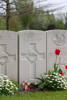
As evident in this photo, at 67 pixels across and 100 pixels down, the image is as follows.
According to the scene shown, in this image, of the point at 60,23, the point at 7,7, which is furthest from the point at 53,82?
the point at 60,23

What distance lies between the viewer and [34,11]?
424 inches

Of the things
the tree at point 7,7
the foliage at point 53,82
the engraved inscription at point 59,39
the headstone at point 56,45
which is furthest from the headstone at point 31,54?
the tree at point 7,7

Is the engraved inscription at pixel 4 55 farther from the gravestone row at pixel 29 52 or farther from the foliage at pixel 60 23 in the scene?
the foliage at pixel 60 23

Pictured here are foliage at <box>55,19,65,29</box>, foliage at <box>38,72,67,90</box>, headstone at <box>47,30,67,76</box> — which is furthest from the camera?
foliage at <box>55,19,65,29</box>

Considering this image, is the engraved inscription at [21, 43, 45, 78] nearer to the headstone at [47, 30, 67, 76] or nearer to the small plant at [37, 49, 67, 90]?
the headstone at [47, 30, 67, 76]

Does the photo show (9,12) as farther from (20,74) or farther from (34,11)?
(20,74)

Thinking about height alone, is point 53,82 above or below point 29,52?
below

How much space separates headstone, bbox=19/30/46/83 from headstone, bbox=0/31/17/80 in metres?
0.19

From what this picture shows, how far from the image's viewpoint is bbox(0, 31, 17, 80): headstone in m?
6.36

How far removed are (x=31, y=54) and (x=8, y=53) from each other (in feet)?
2.29

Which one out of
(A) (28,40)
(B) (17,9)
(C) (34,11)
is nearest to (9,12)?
(B) (17,9)

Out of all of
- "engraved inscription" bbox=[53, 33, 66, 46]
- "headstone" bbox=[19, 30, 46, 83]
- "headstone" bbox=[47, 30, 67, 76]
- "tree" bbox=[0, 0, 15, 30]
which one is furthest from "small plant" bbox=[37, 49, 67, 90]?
"tree" bbox=[0, 0, 15, 30]

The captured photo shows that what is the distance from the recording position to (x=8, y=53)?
6.41 metres

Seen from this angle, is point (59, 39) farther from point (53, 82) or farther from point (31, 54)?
point (53, 82)
